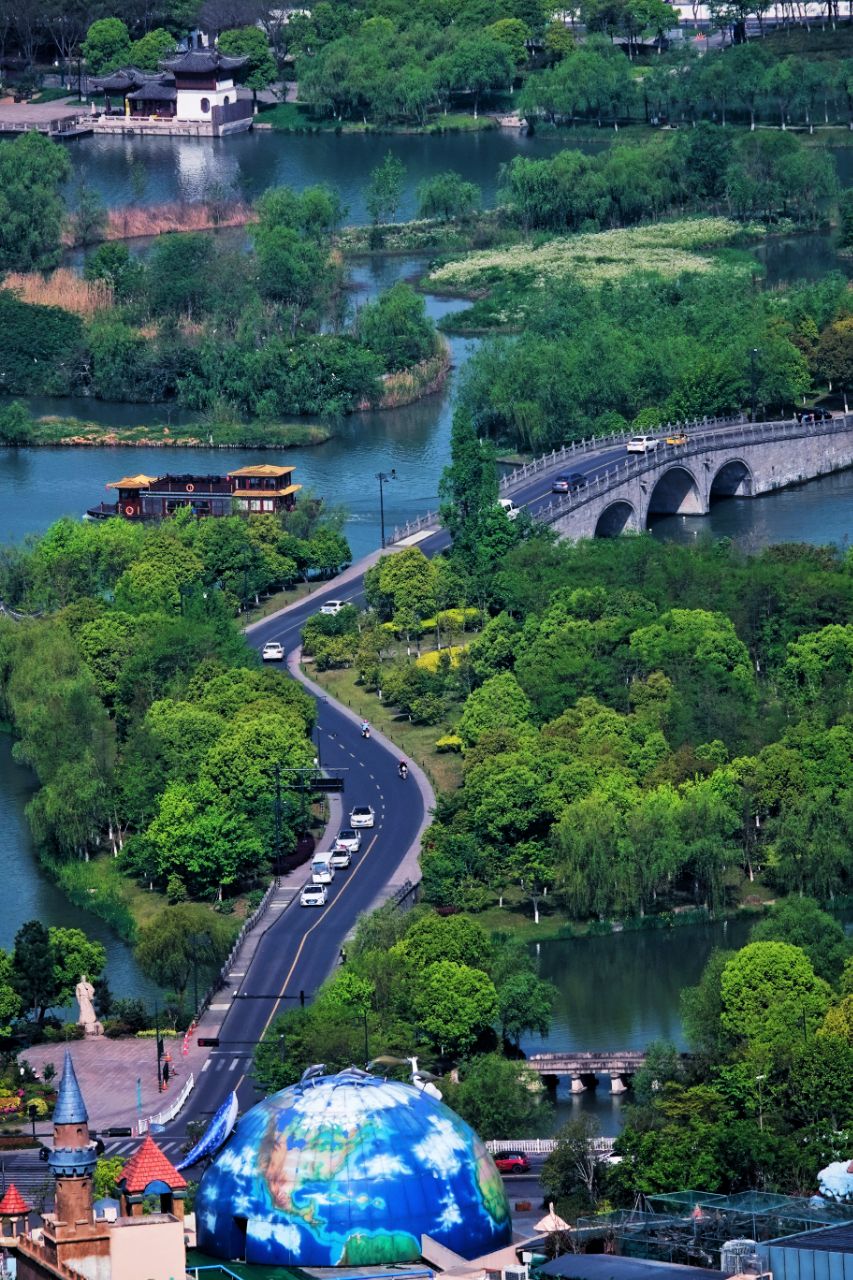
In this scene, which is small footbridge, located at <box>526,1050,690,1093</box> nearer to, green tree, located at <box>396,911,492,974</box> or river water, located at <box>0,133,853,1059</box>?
river water, located at <box>0,133,853,1059</box>

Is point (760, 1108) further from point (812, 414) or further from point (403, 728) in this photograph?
point (812, 414)

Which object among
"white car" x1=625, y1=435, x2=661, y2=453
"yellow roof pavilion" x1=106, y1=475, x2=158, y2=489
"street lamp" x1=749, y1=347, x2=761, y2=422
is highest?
"street lamp" x1=749, y1=347, x2=761, y2=422

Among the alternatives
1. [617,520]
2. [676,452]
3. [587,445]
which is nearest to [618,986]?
[617,520]

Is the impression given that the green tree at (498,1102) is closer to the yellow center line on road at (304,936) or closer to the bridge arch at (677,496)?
the yellow center line on road at (304,936)

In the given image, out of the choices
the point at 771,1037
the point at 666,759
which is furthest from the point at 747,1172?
the point at 666,759

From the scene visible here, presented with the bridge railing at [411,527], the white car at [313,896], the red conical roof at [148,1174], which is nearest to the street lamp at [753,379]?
the bridge railing at [411,527]

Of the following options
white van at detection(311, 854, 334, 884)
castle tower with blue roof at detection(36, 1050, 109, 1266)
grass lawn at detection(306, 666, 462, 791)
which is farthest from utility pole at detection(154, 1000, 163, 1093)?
castle tower with blue roof at detection(36, 1050, 109, 1266)

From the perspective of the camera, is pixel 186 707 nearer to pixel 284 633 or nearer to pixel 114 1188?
pixel 284 633
